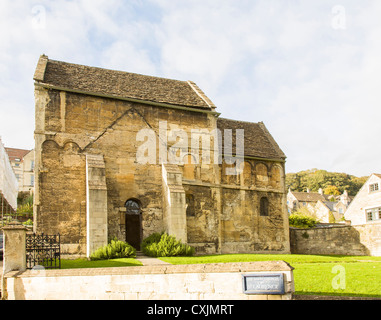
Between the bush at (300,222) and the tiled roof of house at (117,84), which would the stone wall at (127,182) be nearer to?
the tiled roof of house at (117,84)

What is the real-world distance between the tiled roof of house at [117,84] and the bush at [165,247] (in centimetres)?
840

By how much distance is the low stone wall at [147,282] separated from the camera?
900 centimetres

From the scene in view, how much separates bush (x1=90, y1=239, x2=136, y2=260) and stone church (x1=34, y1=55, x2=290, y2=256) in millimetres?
516

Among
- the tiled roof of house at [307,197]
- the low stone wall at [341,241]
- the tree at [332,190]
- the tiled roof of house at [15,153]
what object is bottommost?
the low stone wall at [341,241]

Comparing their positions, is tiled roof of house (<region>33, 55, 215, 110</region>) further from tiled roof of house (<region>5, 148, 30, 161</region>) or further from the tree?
the tree

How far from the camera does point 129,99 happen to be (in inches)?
944

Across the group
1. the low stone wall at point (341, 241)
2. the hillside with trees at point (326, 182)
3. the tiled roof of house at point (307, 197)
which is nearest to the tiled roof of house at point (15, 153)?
the tiled roof of house at point (307, 197)

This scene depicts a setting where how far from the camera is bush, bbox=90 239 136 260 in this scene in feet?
63.7

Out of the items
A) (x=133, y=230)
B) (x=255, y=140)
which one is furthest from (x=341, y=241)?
(x=133, y=230)

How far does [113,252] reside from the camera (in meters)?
19.6

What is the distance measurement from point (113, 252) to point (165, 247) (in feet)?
8.79

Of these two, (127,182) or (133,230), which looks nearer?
(127,182)

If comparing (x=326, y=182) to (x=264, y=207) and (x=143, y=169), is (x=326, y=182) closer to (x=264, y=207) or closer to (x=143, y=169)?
(x=264, y=207)
